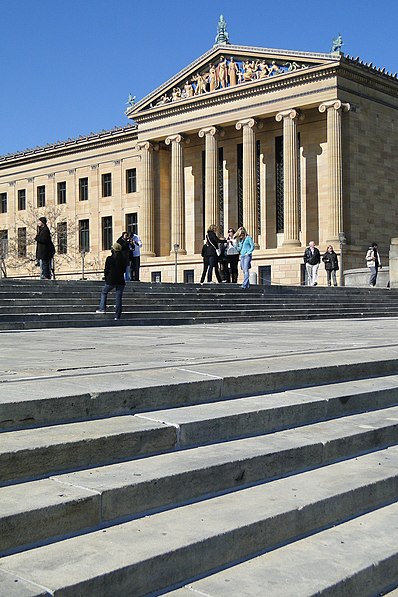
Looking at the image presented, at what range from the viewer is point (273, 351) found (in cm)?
797

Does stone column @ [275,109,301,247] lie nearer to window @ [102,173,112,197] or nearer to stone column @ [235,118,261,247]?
stone column @ [235,118,261,247]

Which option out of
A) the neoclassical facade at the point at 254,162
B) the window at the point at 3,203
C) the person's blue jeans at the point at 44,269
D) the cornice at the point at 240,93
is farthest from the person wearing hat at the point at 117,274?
the window at the point at 3,203

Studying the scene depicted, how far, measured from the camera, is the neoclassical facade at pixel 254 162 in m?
42.9

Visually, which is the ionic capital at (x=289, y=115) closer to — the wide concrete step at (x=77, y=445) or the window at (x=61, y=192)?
the window at (x=61, y=192)

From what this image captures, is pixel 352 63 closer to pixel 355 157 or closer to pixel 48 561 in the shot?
pixel 355 157

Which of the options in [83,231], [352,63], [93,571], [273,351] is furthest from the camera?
[83,231]

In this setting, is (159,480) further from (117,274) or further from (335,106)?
(335,106)

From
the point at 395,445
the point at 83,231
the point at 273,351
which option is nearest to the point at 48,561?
the point at 395,445

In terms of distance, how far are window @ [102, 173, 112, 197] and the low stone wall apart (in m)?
26.2

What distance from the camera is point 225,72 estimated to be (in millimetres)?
47156

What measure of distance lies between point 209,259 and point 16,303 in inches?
407

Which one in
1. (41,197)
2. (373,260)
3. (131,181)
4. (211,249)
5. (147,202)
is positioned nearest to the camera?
(211,249)

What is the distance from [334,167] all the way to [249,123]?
6.45 metres

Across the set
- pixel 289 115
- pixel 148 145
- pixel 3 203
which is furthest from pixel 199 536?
pixel 3 203
